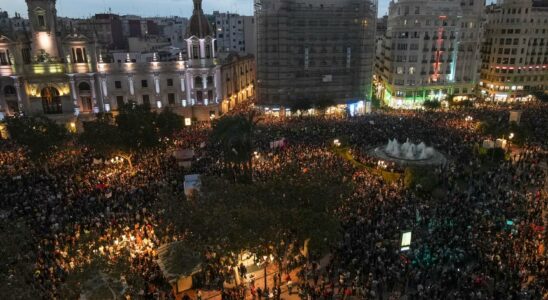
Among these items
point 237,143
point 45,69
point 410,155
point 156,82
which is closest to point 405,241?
point 237,143

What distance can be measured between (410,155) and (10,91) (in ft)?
164

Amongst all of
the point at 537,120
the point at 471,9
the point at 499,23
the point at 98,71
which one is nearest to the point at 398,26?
the point at 471,9

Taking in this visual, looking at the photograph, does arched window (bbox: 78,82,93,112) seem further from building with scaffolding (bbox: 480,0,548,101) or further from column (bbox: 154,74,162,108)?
building with scaffolding (bbox: 480,0,548,101)

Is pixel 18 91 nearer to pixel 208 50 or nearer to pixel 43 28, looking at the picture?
pixel 43 28

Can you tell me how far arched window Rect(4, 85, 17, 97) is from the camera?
52.5 m

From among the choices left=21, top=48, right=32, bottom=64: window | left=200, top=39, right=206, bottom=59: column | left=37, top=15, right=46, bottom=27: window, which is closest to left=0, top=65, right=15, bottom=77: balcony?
left=21, top=48, right=32, bottom=64: window

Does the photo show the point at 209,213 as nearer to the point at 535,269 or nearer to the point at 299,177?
the point at 299,177

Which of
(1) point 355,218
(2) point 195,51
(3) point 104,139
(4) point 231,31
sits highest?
(4) point 231,31

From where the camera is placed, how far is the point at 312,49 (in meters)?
64.2

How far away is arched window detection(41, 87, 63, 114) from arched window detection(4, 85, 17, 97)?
336 cm

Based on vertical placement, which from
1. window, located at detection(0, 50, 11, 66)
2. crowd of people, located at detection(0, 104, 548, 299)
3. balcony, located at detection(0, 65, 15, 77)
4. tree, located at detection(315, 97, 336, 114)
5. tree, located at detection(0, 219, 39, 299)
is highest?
window, located at detection(0, 50, 11, 66)

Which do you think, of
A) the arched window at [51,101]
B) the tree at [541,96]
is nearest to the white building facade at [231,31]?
the arched window at [51,101]

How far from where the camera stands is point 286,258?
22.0 meters

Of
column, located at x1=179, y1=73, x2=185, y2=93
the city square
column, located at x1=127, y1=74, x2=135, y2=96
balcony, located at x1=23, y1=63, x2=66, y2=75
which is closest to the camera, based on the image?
the city square
